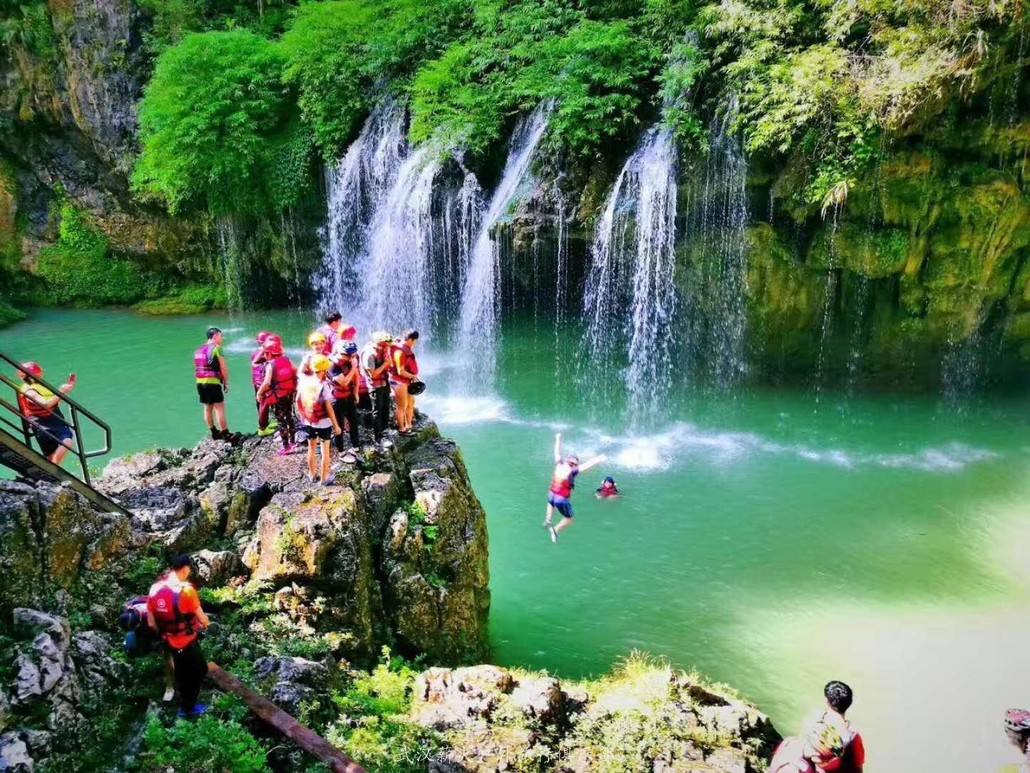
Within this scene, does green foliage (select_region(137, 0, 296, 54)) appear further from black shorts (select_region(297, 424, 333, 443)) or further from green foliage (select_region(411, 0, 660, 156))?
black shorts (select_region(297, 424, 333, 443))

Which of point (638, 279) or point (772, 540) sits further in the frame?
point (638, 279)

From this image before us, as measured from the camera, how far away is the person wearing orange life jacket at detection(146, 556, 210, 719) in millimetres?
4582

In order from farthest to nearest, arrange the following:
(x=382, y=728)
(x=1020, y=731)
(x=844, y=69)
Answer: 1. (x=844, y=69)
2. (x=382, y=728)
3. (x=1020, y=731)

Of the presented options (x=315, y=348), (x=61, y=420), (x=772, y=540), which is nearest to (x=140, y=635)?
(x=315, y=348)

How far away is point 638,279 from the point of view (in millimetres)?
14875

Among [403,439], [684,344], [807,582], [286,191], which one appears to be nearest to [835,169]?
[684,344]

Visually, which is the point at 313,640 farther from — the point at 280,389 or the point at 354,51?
the point at 354,51

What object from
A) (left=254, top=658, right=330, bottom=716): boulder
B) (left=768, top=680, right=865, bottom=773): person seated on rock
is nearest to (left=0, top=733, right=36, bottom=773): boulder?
(left=254, top=658, right=330, bottom=716): boulder

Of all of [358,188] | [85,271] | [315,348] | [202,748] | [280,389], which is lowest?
[202,748]

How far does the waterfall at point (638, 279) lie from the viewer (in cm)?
1409

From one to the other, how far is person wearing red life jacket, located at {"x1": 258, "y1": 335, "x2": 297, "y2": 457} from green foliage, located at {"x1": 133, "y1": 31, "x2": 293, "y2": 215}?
1264 centimetres

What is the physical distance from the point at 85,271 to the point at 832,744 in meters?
25.1

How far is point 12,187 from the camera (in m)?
22.1

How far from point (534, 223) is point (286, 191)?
783 cm
